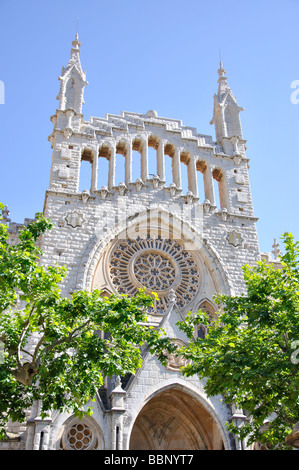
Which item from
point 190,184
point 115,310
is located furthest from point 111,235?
point 115,310

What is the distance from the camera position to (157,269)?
21.7 meters

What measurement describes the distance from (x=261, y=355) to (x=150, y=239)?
10.3 metres

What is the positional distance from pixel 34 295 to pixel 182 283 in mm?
9621

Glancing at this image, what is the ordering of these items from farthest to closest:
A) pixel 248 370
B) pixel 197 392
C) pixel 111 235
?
pixel 111 235
pixel 197 392
pixel 248 370

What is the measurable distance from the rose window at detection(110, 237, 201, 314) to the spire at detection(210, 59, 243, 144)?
24.6ft

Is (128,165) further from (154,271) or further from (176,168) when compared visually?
(154,271)

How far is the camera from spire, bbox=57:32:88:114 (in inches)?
968

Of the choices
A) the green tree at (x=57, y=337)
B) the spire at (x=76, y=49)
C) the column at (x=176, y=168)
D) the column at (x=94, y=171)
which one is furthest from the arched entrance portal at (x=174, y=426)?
the spire at (x=76, y=49)

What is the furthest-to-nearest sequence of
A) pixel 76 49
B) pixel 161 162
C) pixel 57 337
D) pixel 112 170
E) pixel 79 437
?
pixel 76 49
pixel 161 162
pixel 112 170
pixel 79 437
pixel 57 337

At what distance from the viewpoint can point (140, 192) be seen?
75.3 ft

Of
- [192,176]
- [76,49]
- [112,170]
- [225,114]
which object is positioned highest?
[76,49]

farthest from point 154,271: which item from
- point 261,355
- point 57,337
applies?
point 261,355
